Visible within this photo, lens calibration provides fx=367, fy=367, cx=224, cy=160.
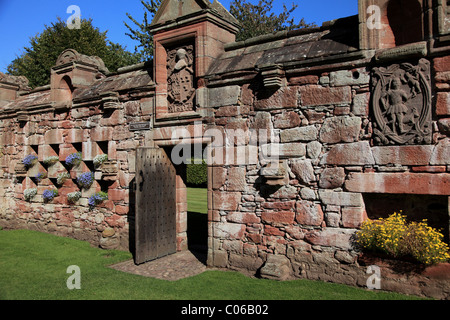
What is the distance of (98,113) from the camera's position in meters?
9.33

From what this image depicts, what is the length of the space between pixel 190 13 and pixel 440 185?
217 inches

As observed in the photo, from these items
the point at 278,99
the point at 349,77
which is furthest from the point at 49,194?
the point at 349,77

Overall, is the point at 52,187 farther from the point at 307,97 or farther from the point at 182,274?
the point at 307,97

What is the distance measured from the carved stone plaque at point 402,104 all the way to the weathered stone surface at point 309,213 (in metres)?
1.41

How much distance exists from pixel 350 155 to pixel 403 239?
141 cm

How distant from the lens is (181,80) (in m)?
7.71

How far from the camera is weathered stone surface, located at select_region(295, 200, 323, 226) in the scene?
5.91 metres

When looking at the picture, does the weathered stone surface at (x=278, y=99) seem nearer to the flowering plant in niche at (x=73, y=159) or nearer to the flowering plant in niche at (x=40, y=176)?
the flowering plant in niche at (x=73, y=159)

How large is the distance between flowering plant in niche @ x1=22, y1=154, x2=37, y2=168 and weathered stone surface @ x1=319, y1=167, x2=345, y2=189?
29.2 ft

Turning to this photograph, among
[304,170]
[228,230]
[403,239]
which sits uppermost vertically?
[304,170]

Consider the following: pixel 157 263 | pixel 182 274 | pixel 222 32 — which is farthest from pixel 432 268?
pixel 222 32

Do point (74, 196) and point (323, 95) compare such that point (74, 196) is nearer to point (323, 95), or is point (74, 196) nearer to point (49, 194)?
point (49, 194)

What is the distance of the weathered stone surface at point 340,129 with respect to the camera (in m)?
5.61
